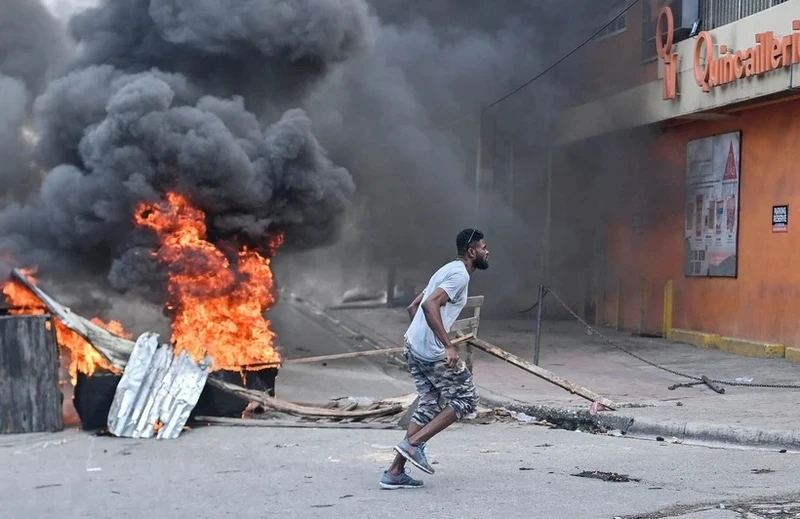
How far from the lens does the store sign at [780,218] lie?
12.2m

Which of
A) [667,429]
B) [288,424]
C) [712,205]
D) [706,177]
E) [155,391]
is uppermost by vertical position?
[706,177]

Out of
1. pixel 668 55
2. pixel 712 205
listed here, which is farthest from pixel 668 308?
pixel 668 55

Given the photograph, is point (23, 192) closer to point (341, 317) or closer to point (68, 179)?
point (68, 179)

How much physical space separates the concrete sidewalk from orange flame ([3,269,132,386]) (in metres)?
3.56

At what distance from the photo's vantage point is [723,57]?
12539 millimetres

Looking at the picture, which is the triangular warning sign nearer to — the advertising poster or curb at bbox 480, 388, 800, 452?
the advertising poster

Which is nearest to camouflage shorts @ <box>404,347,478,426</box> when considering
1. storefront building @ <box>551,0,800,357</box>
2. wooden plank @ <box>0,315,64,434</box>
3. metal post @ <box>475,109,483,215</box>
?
wooden plank @ <box>0,315,64,434</box>

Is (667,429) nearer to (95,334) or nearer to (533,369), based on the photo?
(533,369)

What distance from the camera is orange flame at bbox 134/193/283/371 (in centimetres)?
899

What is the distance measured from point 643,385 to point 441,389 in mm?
5366

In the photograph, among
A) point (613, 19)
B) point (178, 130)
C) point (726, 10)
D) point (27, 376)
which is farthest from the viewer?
point (613, 19)

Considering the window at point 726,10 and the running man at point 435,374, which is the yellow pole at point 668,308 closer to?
→ the window at point 726,10

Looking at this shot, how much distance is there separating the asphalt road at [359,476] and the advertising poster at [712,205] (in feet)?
21.3

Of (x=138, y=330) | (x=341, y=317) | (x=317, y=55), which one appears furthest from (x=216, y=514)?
(x=341, y=317)
